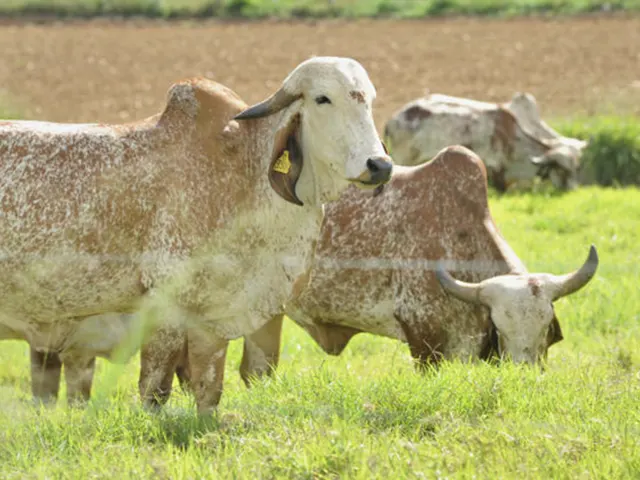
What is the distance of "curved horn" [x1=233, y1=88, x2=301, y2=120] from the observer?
5242 millimetres

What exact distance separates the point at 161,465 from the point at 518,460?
4.18ft

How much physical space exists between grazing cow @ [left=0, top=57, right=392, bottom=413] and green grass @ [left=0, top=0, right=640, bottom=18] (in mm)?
23284

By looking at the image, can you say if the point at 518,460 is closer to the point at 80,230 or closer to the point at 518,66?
the point at 80,230

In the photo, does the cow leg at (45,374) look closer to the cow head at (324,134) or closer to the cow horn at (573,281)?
the cow head at (324,134)

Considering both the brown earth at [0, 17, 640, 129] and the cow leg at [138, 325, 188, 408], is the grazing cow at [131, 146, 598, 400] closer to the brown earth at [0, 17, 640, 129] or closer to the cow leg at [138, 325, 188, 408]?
the cow leg at [138, 325, 188, 408]

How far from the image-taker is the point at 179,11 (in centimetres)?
2891

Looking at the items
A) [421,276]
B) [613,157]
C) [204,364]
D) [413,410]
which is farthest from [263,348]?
[613,157]

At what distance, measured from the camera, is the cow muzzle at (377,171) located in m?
4.84

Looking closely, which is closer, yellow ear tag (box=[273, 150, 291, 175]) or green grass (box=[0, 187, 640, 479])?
green grass (box=[0, 187, 640, 479])

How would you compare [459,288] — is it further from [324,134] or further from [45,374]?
[45,374]

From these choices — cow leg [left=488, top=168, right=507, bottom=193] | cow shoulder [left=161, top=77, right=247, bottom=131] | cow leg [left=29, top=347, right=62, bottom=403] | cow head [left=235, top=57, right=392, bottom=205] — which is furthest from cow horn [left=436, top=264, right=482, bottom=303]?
cow leg [left=488, top=168, right=507, bottom=193]

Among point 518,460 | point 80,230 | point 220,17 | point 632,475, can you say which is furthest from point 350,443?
point 220,17

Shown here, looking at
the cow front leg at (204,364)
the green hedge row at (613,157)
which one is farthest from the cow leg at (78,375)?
the green hedge row at (613,157)

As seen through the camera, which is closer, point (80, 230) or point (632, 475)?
point (632, 475)
